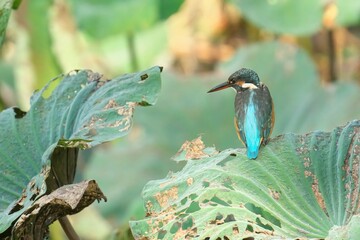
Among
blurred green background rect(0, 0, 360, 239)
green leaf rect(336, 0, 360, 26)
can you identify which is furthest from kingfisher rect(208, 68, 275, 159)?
green leaf rect(336, 0, 360, 26)

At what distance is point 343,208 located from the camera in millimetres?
1562

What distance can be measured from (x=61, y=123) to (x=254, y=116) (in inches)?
16.3

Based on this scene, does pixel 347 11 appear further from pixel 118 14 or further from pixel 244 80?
pixel 244 80

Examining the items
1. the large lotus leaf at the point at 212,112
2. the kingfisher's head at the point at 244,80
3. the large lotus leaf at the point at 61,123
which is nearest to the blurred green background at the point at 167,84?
the large lotus leaf at the point at 212,112

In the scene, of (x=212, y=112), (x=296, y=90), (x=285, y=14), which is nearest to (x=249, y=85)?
(x=212, y=112)

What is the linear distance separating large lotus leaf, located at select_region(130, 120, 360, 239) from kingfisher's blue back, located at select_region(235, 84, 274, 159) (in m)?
0.02

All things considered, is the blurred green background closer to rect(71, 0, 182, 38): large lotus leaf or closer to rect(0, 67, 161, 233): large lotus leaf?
rect(71, 0, 182, 38): large lotus leaf

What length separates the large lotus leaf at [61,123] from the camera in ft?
5.50

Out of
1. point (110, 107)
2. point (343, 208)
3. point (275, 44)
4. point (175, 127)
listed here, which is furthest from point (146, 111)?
point (343, 208)

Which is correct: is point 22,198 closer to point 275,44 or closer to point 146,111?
point 146,111

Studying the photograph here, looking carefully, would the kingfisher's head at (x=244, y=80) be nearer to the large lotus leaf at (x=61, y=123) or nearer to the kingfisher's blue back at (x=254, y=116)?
the kingfisher's blue back at (x=254, y=116)

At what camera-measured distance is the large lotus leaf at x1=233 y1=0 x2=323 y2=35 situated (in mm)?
3682

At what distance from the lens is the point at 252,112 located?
5.49ft

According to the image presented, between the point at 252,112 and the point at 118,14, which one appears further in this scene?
the point at 118,14
